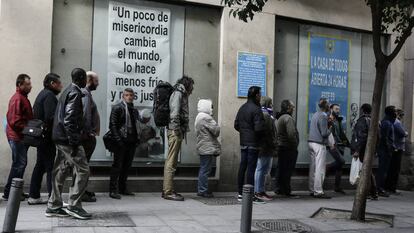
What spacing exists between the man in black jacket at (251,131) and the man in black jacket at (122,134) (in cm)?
191

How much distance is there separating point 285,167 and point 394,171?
318 cm

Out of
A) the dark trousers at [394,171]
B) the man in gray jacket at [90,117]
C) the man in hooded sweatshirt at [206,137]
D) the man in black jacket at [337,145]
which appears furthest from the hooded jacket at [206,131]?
the dark trousers at [394,171]

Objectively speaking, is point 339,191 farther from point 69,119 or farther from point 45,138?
point 69,119

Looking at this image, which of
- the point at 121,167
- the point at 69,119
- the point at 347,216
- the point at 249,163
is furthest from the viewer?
the point at 249,163

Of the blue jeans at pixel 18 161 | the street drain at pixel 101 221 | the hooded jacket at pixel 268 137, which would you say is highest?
the hooded jacket at pixel 268 137

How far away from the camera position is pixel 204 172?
936cm

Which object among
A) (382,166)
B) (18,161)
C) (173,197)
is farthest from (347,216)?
(18,161)

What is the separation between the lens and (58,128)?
6680 millimetres

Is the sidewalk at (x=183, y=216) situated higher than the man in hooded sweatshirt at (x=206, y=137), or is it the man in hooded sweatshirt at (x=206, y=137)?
the man in hooded sweatshirt at (x=206, y=137)

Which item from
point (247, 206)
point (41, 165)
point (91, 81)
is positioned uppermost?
point (91, 81)

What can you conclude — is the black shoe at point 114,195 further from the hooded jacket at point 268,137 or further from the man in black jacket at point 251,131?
the hooded jacket at point 268,137

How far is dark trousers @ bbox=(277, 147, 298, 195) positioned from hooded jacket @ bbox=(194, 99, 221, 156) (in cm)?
150

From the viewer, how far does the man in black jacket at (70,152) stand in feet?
21.7

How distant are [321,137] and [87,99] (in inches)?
196
